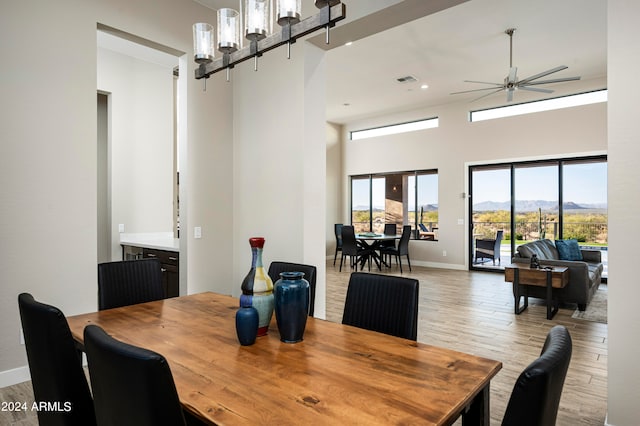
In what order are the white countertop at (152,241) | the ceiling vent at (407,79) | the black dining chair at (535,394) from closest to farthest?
the black dining chair at (535,394) < the white countertop at (152,241) < the ceiling vent at (407,79)

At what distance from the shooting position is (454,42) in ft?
17.4

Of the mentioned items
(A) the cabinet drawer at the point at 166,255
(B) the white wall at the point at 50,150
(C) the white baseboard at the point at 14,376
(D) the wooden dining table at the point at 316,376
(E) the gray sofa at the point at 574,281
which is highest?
(B) the white wall at the point at 50,150

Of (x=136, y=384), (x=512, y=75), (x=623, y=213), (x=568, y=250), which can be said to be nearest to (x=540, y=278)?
(x=568, y=250)

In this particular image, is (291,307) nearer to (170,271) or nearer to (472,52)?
(170,271)

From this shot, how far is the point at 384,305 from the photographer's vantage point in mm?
1926

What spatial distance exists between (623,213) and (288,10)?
208 centimetres

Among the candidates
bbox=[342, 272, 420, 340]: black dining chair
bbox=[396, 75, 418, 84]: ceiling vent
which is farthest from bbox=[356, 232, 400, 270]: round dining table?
bbox=[342, 272, 420, 340]: black dining chair

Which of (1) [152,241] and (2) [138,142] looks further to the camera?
(2) [138,142]

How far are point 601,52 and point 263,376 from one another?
6.95m

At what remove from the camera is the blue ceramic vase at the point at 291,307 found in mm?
1547

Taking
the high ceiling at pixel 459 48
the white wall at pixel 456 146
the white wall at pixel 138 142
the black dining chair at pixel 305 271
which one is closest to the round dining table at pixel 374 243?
the white wall at pixel 456 146

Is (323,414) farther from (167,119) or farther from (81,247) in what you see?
(167,119)

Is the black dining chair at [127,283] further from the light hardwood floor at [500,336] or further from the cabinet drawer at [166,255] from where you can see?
the cabinet drawer at [166,255]

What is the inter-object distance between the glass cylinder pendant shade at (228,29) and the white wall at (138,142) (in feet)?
12.1
